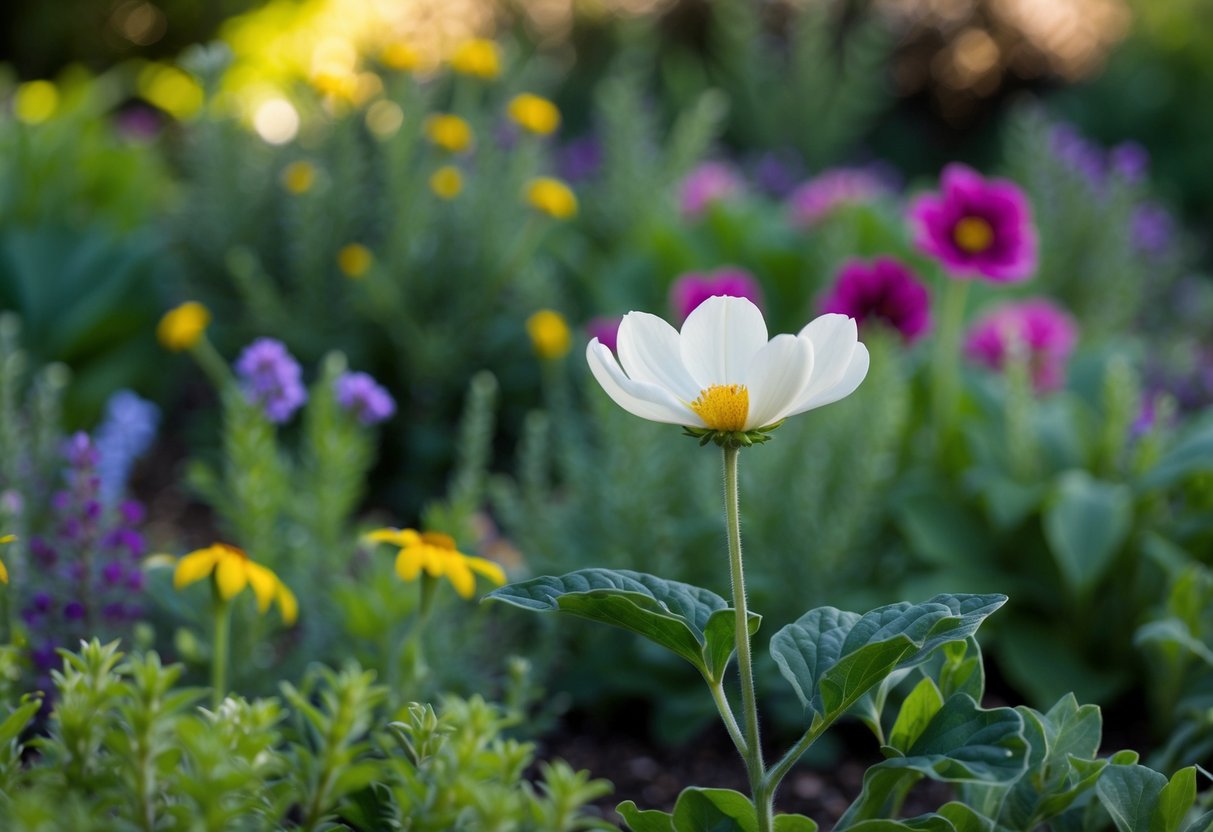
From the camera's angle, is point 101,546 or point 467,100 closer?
point 101,546

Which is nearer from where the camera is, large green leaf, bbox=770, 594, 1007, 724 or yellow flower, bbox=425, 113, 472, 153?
A: large green leaf, bbox=770, 594, 1007, 724

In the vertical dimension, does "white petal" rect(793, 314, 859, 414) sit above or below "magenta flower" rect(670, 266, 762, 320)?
below

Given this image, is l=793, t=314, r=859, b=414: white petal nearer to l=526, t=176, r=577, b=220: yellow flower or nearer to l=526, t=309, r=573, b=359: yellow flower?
l=526, t=309, r=573, b=359: yellow flower

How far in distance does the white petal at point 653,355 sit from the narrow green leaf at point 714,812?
373 millimetres

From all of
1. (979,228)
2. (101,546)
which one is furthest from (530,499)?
(979,228)

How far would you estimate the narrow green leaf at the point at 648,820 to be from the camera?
1.19 meters

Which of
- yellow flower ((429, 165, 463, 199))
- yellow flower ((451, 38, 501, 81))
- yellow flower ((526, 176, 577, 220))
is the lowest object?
yellow flower ((526, 176, 577, 220))

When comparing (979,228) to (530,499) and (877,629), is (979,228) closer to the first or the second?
(530,499)

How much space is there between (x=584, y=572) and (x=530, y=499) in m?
1.18

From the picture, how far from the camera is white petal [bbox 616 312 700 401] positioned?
1.19m

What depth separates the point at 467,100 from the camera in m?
3.67

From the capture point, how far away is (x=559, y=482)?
3480 millimetres

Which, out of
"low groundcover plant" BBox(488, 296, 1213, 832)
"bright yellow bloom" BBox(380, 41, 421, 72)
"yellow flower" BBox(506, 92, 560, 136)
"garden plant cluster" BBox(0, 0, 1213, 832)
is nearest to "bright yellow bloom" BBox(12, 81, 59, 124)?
"garden plant cluster" BBox(0, 0, 1213, 832)

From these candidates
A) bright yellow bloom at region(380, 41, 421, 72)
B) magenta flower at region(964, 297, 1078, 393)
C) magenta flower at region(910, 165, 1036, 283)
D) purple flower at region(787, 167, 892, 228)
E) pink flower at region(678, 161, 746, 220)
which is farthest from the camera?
pink flower at region(678, 161, 746, 220)
